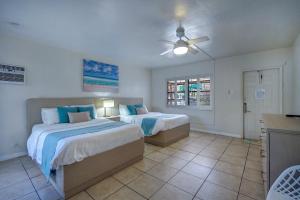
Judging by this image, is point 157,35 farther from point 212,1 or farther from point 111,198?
point 111,198

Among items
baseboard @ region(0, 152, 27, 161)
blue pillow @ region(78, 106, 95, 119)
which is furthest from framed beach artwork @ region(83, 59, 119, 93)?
baseboard @ region(0, 152, 27, 161)

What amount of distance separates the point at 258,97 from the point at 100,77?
185 inches

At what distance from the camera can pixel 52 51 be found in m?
3.54

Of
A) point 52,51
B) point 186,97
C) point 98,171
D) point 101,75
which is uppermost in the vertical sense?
point 52,51

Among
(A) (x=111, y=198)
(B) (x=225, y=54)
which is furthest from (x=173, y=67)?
(A) (x=111, y=198)

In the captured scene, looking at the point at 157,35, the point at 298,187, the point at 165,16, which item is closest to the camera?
the point at 298,187

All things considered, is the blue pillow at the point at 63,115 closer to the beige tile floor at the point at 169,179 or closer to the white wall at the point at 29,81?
the white wall at the point at 29,81

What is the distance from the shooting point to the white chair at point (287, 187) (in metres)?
1.15

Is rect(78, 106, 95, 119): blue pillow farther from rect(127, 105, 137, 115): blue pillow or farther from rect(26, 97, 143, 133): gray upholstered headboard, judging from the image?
rect(127, 105, 137, 115): blue pillow

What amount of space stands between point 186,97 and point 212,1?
12.7ft

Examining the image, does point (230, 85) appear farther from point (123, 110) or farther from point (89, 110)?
point (89, 110)

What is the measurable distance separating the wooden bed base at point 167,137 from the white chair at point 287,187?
249 cm

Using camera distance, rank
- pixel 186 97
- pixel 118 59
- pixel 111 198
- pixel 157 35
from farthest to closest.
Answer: pixel 186 97
pixel 118 59
pixel 157 35
pixel 111 198

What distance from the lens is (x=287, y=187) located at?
1.23m
